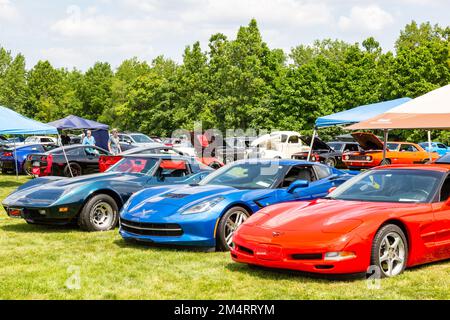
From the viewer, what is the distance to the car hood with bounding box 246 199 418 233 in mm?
6082

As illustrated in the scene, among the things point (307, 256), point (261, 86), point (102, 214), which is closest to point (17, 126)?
point (102, 214)

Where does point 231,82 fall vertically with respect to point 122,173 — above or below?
above

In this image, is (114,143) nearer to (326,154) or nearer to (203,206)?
(326,154)

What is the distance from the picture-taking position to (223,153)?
27.2 metres

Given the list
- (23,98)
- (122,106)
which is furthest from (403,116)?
(23,98)

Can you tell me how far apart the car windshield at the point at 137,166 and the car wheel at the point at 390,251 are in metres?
5.35

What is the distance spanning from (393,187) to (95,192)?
4.91 meters

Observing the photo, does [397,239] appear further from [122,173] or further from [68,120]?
[68,120]

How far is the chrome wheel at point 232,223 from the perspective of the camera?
306 inches

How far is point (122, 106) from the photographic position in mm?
66938

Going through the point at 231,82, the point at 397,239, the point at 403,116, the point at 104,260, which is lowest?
the point at 104,260

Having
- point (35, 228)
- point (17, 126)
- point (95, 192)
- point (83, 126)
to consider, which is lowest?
point (35, 228)
